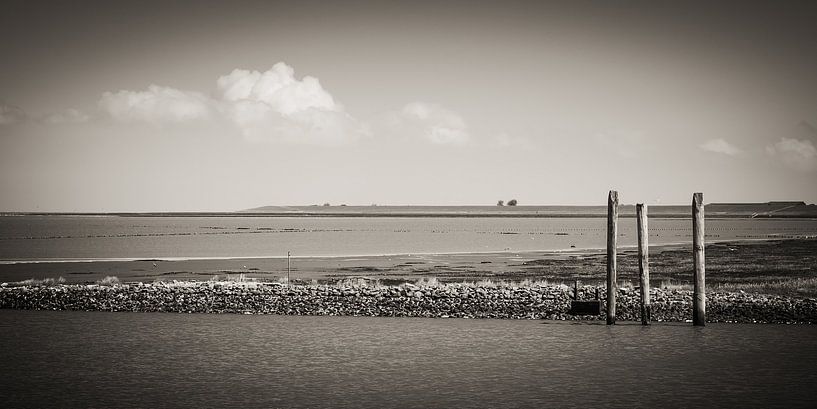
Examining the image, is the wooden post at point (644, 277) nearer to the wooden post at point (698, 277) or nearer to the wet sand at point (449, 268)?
the wooden post at point (698, 277)

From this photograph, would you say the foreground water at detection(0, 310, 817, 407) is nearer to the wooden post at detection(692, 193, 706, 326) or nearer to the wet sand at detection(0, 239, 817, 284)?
the wooden post at detection(692, 193, 706, 326)

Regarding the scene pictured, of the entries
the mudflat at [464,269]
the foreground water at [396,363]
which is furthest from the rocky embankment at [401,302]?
the mudflat at [464,269]

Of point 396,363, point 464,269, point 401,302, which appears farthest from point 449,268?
point 396,363

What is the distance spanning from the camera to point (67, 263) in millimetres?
58906

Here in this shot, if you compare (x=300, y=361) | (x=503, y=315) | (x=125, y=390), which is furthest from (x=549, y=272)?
(x=125, y=390)

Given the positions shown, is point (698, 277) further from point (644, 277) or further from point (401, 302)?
point (401, 302)

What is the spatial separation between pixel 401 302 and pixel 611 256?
8.10 m

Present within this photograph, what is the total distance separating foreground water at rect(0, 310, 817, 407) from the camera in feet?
52.6

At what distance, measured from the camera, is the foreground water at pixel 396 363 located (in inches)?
632

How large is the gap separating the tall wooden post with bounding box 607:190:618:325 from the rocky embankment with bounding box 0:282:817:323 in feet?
4.39

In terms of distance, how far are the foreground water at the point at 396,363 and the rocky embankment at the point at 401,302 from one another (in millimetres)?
1776

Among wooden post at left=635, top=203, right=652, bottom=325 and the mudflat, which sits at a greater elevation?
wooden post at left=635, top=203, right=652, bottom=325

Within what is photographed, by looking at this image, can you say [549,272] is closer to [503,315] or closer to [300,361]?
[503,315]

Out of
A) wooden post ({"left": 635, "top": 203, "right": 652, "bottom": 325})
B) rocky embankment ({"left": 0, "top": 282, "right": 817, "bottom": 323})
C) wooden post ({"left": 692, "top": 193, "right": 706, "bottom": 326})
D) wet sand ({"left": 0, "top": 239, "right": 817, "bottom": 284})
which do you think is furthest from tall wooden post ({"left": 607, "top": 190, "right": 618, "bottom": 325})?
wet sand ({"left": 0, "top": 239, "right": 817, "bottom": 284})
